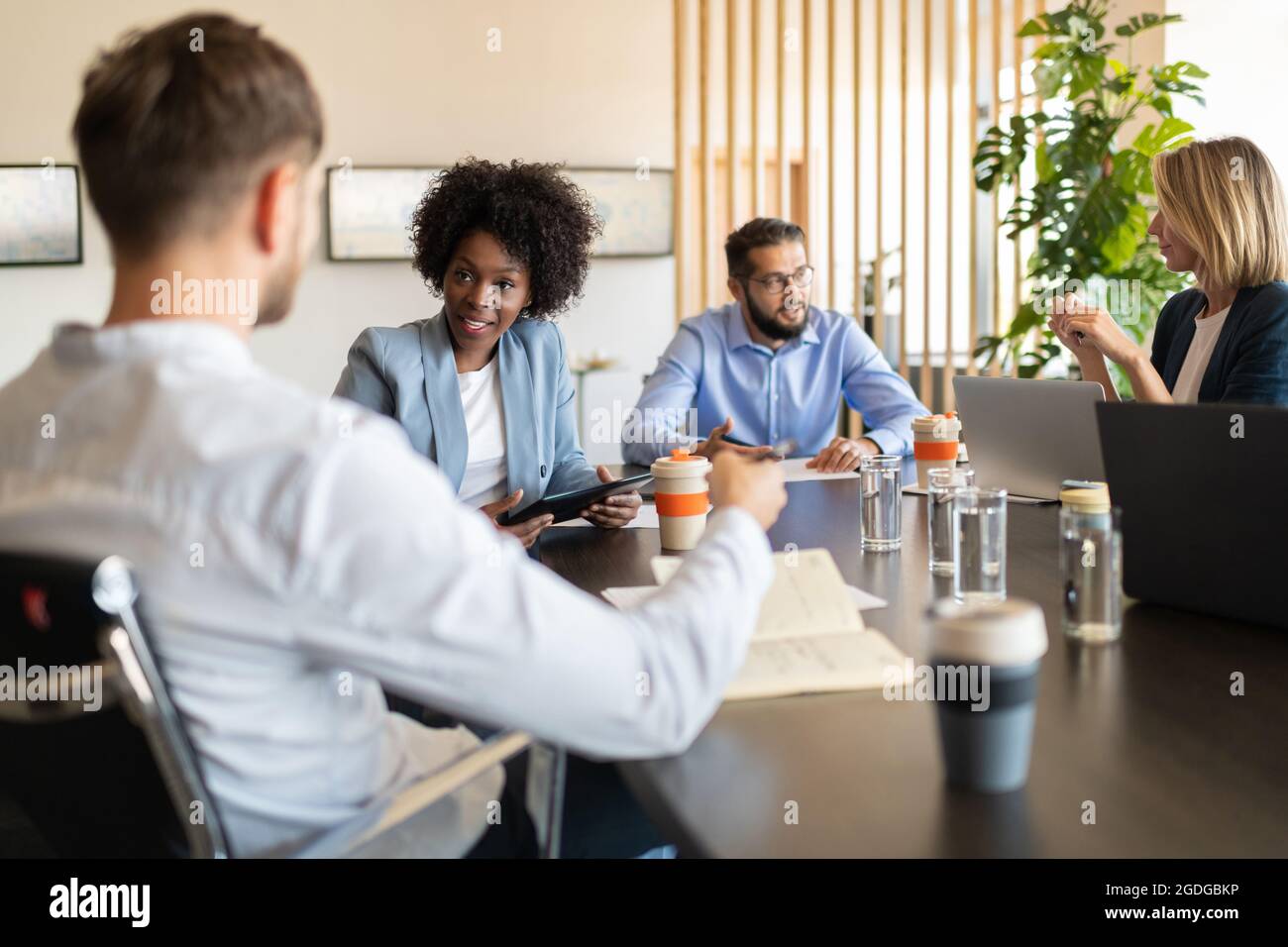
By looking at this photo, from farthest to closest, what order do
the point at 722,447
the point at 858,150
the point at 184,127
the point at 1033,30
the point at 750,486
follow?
the point at 858,150 < the point at 1033,30 < the point at 722,447 < the point at 750,486 < the point at 184,127

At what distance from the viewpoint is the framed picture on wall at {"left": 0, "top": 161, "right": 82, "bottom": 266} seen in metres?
5.48

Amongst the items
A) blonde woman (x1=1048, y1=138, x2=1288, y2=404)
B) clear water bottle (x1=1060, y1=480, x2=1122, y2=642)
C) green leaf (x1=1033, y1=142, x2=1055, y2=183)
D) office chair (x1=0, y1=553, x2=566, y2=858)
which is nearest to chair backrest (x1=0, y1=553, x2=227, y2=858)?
office chair (x1=0, y1=553, x2=566, y2=858)

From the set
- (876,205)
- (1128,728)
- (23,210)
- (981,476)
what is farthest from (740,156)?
(1128,728)

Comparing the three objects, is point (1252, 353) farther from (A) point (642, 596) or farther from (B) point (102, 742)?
(B) point (102, 742)

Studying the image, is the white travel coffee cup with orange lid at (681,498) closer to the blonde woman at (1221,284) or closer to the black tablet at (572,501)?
the black tablet at (572,501)

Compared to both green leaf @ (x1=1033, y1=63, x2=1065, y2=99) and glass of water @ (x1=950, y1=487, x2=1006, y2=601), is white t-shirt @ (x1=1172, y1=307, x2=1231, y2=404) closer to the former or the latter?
glass of water @ (x1=950, y1=487, x2=1006, y2=601)

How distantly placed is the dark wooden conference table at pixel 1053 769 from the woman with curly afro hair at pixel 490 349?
1.02 metres

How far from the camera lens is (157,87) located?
0.93 m

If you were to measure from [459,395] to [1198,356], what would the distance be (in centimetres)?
170

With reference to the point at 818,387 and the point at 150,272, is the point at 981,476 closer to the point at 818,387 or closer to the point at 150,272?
the point at 818,387

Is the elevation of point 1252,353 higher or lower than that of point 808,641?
higher

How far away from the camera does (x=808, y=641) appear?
4.18 ft

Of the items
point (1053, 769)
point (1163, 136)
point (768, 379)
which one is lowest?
point (1053, 769)

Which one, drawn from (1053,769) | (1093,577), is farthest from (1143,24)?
(1053,769)
